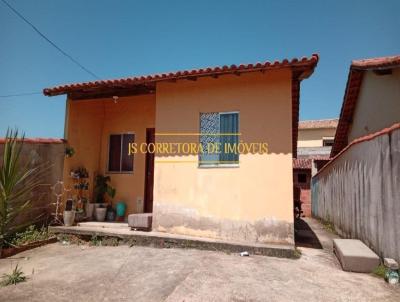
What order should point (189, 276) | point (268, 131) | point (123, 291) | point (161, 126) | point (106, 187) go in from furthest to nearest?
point (106, 187), point (161, 126), point (268, 131), point (189, 276), point (123, 291)

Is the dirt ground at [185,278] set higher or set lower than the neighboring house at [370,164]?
lower

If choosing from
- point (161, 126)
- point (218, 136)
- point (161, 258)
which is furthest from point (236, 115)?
point (161, 258)

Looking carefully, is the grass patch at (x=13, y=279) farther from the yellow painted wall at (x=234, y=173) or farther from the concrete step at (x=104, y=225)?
the yellow painted wall at (x=234, y=173)

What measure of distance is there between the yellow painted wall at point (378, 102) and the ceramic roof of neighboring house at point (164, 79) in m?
2.41

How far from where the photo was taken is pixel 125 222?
8852mm

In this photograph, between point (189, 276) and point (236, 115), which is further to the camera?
point (236, 115)

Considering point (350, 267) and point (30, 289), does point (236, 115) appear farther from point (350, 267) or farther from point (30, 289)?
point (30, 289)

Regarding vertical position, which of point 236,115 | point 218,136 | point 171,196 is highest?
point 236,115

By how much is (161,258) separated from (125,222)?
127 inches

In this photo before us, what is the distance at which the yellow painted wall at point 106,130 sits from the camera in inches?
358

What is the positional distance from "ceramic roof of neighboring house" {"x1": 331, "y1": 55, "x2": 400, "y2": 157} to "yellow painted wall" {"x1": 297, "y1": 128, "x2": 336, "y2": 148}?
58.0 ft

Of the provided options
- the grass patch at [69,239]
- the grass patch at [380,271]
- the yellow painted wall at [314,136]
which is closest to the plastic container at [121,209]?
the grass patch at [69,239]

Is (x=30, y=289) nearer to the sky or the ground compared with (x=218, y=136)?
nearer to the ground

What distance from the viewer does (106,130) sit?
9922mm
